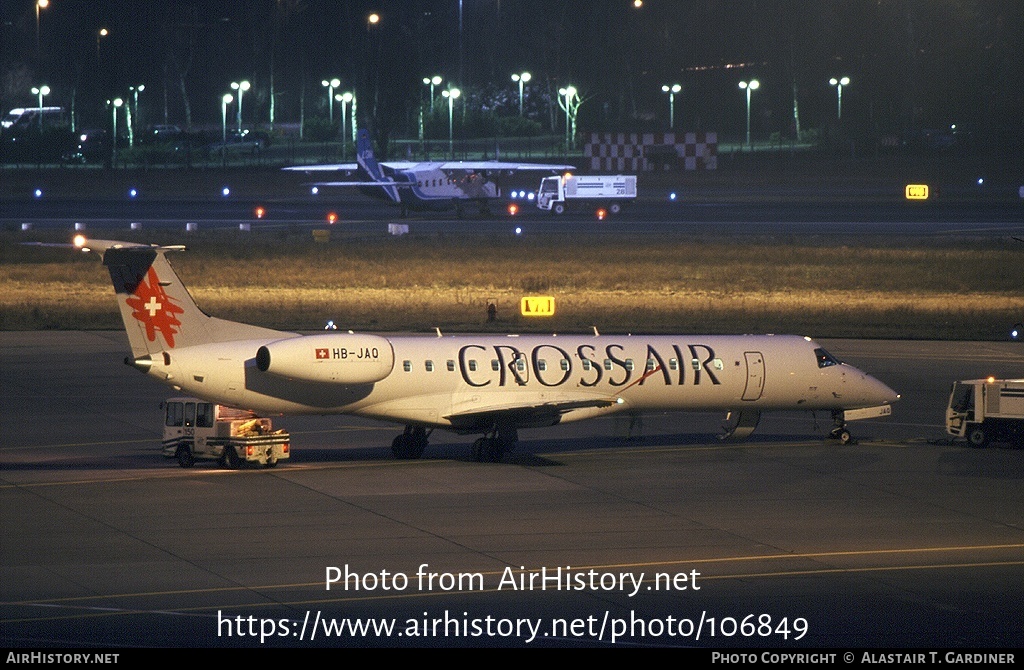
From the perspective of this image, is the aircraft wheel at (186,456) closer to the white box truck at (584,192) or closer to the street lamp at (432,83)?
the white box truck at (584,192)

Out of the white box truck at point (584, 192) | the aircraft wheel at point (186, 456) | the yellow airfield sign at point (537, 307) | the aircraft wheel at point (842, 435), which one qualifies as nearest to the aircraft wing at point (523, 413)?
the aircraft wheel at point (186, 456)

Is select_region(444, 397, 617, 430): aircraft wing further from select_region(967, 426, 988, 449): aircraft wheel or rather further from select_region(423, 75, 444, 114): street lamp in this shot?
select_region(423, 75, 444, 114): street lamp

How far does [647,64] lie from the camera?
524 ft

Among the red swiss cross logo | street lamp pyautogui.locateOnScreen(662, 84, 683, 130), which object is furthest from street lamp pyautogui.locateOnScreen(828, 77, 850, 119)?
the red swiss cross logo

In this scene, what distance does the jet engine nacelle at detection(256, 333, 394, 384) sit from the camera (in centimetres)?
3092

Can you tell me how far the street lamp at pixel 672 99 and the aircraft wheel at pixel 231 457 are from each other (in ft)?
364

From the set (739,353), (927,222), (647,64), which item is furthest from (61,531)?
(647,64)

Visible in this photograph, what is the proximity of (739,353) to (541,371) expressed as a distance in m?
5.60

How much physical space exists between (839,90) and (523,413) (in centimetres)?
10823

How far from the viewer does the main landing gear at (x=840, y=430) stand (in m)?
37.0

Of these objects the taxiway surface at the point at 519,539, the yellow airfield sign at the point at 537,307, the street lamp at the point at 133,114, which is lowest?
the taxiway surface at the point at 519,539

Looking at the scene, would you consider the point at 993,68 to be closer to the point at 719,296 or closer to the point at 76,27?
the point at 719,296

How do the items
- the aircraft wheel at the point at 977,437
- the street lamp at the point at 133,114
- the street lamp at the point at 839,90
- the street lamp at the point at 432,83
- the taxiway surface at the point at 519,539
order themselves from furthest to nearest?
the street lamp at the point at 432,83, the street lamp at the point at 133,114, the street lamp at the point at 839,90, the aircraft wheel at the point at 977,437, the taxiway surface at the point at 519,539

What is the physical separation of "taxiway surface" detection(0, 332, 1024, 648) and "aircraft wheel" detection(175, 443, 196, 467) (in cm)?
53
